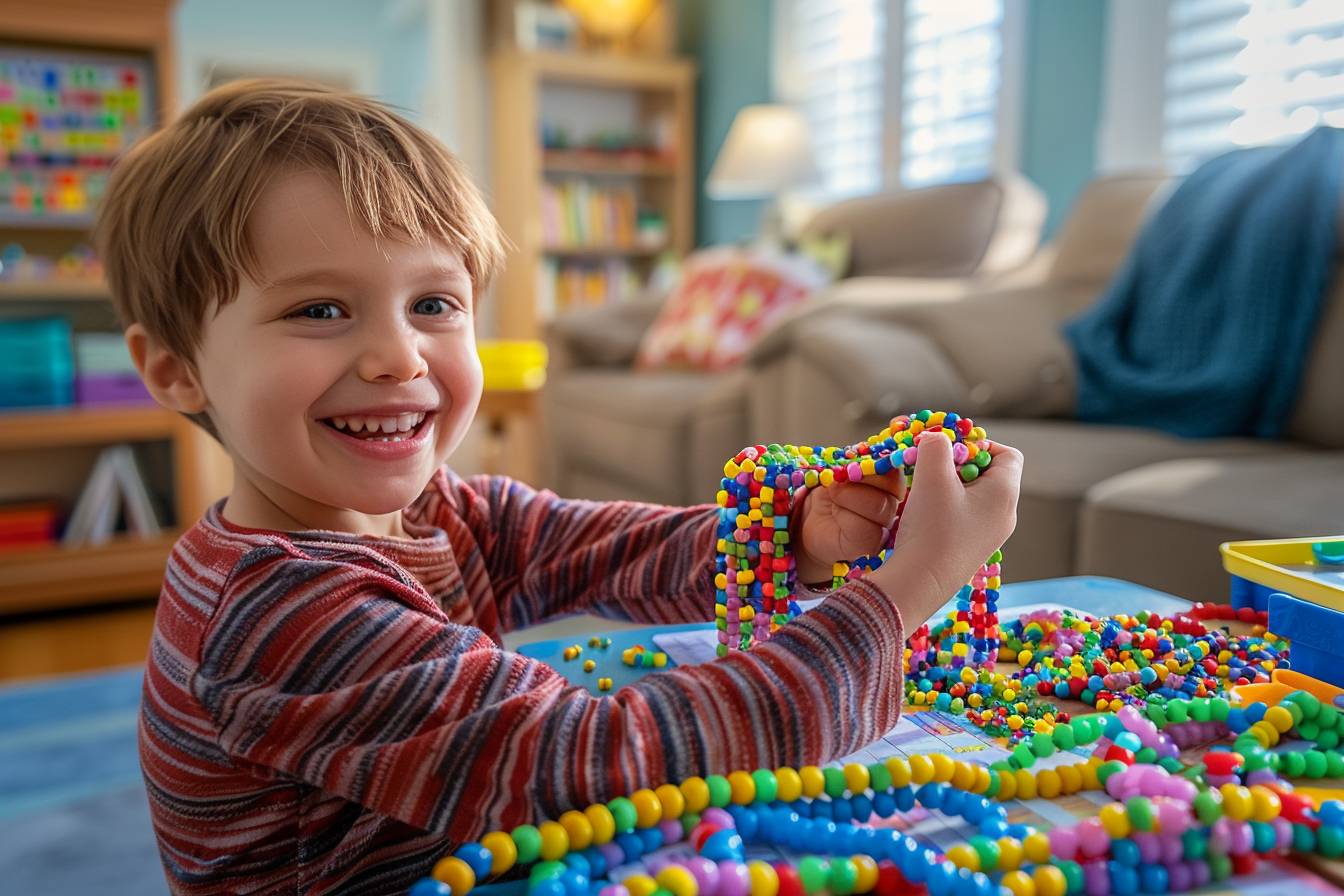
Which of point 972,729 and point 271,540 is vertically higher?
point 271,540

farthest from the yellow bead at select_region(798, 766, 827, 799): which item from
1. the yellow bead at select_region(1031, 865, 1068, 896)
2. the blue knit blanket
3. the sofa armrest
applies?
the sofa armrest

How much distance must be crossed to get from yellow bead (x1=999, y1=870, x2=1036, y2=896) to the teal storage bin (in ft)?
8.84

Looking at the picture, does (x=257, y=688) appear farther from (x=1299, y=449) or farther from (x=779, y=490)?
(x=1299, y=449)

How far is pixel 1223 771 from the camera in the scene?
53 cm

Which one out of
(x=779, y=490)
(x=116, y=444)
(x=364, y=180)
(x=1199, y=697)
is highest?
→ (x=364, y=180)

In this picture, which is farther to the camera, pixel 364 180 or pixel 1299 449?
pixel 1299 449

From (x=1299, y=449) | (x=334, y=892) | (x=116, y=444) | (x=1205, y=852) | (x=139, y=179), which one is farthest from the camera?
(x=116, y=444)

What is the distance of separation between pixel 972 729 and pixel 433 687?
301mm

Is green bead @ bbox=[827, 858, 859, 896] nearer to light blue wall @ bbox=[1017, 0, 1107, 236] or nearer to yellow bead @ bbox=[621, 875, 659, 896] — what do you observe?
yellow bead @ bbox=[621, 875, 659, 896]

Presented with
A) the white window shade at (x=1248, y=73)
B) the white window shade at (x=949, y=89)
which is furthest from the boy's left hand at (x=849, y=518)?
the white window shade at (x=949, y=89)

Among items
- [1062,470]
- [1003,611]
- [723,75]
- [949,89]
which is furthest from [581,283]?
Answer: [1003,611]

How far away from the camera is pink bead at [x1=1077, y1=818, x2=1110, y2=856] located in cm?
47

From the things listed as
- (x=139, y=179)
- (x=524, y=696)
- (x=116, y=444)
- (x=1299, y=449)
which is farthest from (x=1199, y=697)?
(x=116, y=444)

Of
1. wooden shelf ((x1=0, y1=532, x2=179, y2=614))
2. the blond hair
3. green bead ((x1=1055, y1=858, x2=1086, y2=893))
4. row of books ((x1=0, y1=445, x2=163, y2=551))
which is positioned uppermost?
the blond hair
